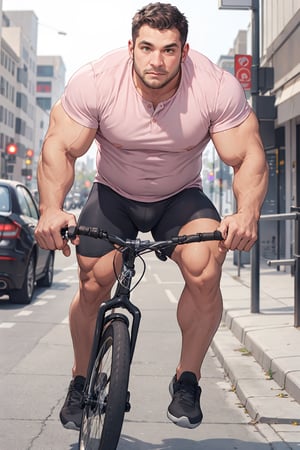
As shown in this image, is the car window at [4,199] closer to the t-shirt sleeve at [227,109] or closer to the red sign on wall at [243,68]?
the red sign on wall at [243,68]

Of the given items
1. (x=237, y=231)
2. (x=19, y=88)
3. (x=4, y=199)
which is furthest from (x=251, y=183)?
(x=19, y=88)

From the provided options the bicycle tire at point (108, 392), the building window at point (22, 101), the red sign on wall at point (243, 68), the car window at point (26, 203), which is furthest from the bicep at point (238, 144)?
the building window at point (22, 101)

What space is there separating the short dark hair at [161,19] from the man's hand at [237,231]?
2.86 feet

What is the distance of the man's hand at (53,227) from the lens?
3648mm

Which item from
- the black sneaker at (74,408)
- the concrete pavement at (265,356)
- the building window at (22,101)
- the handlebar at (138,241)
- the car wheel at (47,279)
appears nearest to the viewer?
the handlebar at (138,241)

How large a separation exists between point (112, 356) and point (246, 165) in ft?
3.63

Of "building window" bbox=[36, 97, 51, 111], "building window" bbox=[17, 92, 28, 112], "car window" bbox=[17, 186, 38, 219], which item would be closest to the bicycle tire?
"car window" bbox=[17, 186, 38, 219]

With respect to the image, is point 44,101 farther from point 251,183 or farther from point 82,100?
point 251,183

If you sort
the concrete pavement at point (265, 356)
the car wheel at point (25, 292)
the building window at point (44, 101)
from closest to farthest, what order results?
the concrete pavement at point (265, 356) → the car wheel at point (25, 292) → the building window at point (44, 101)

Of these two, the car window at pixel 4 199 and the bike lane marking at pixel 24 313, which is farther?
the car window at pixel 4 199

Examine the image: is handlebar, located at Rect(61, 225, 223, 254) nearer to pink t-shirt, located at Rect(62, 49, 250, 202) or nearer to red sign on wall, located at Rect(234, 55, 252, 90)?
pink t-shirt, located at Rect(62, 49, 250, 202)

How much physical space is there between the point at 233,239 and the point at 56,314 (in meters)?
7.18

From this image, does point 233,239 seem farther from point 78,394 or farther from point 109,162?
point 78,394

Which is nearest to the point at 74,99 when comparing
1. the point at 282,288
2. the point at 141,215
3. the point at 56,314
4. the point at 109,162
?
the point at 109,162
